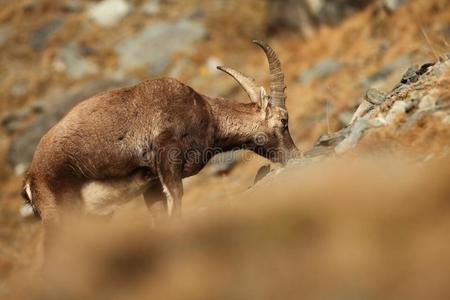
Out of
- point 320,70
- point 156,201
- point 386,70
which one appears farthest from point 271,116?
point 320,70

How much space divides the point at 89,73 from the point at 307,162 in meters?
23.2

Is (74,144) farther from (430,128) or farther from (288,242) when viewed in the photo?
(288,242)

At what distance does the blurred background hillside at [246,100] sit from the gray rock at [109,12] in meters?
0.09

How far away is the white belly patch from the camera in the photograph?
1152 cm

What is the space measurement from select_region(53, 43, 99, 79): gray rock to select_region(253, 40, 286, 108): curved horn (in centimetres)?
1988

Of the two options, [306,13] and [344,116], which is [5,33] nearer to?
[306,13]

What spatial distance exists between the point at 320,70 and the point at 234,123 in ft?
45.6

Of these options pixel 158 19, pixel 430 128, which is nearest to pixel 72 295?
pixel 430 128

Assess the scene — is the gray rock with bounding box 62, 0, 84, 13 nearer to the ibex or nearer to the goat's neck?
the goat's neck

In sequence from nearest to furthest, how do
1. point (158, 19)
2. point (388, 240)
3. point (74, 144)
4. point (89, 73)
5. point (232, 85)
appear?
1. point (388, 240)
2. point (74, 144)
3. point (232, 85)
4. point (89, 73)
5. point (158, 19)

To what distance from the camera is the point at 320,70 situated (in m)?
26.7

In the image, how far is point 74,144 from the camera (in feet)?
37.7

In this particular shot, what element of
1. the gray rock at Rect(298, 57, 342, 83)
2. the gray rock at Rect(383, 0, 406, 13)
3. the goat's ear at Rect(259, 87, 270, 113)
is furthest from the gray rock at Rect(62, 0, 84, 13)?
the goat's ear at Rect(259, 87, 270, 113)

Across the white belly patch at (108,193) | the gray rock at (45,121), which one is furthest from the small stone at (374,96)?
the gray rock at (45,121)
